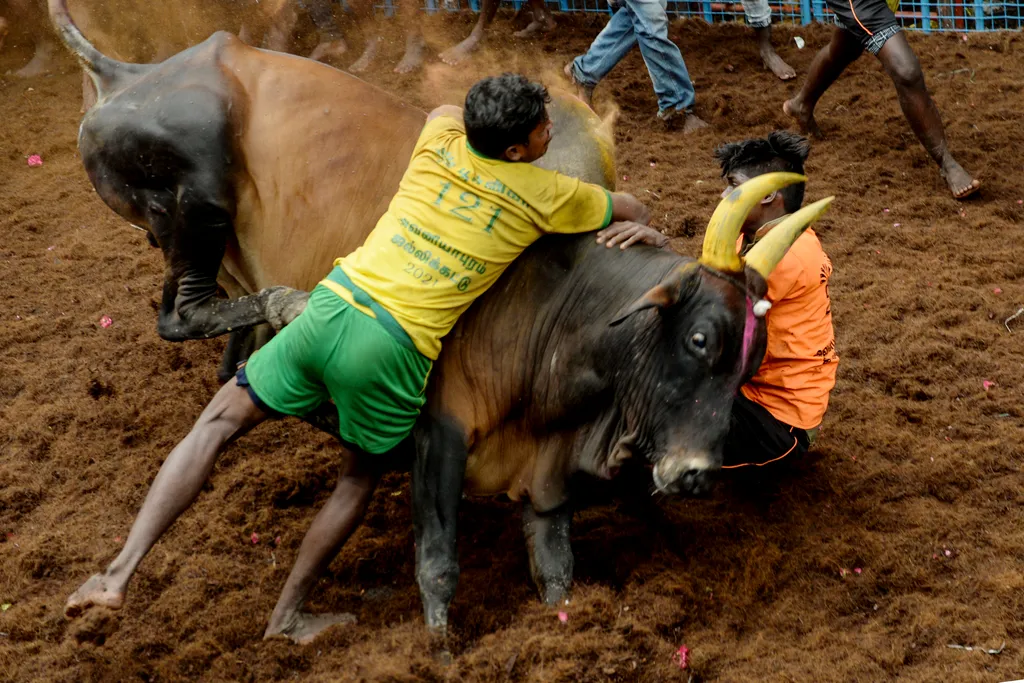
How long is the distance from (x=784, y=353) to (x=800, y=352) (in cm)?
6

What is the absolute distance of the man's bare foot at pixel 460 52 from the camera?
8.87m

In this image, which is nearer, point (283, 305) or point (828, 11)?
point (283, 305)

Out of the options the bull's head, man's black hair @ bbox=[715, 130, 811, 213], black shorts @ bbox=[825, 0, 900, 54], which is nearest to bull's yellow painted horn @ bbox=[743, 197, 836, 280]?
the bull's head

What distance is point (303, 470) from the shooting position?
15.3 feet

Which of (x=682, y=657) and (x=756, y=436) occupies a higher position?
(x=756, y=436)

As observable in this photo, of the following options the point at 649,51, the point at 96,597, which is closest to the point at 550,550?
the point at 96,597

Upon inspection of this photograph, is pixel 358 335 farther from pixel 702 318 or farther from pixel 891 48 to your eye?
pixel 891 48

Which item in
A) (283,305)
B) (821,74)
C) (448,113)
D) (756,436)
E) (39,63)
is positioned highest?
(448,113)

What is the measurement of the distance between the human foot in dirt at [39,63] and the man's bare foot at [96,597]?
7.48m

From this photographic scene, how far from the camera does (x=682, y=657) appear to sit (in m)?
3.37

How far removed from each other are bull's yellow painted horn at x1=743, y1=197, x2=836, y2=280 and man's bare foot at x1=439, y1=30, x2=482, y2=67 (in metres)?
5.76

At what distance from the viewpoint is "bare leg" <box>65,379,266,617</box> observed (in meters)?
3.21

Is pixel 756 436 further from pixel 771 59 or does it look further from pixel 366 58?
pixel 366 58

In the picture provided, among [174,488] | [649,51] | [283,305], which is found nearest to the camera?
[174,488]
